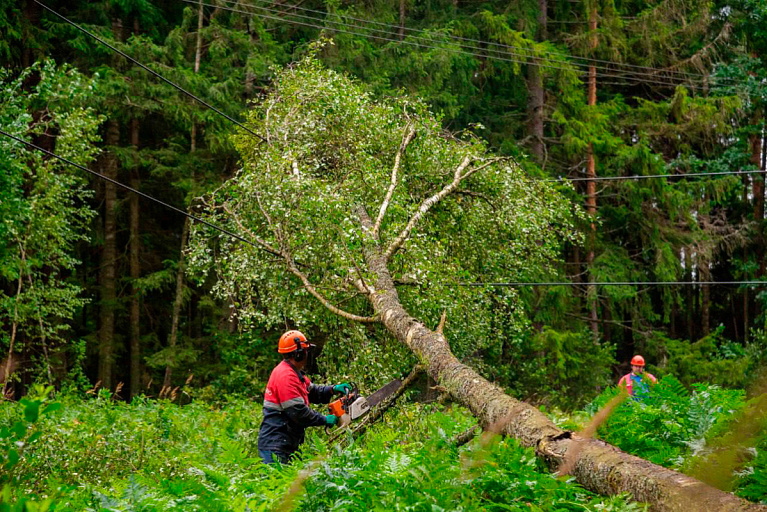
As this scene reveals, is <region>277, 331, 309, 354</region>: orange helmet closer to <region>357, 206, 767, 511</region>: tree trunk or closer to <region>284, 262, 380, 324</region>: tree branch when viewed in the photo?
<region>357, 206, 767, 511</region>: tree trunk

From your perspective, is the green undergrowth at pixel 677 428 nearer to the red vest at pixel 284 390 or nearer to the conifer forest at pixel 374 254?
the conifer forest at pixel 374 254

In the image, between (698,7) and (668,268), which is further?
(698,7)

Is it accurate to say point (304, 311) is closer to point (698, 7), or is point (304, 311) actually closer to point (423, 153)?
point (423, 153)

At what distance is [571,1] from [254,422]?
1992 cm

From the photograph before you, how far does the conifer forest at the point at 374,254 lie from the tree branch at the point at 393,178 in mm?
56

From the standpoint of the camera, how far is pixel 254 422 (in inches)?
448

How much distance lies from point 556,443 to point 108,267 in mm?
19399

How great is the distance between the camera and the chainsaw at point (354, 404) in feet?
22.1

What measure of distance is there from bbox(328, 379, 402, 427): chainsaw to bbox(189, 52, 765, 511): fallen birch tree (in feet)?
1.78

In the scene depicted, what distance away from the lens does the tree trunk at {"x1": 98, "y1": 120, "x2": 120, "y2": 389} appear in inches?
820

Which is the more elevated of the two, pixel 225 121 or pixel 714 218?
pixel 225 121

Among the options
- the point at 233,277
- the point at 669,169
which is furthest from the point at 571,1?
the point at 233,277

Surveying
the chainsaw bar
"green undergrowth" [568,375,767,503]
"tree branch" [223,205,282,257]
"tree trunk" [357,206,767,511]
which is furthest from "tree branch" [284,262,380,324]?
"green undergrowth" [568,375,767,503]

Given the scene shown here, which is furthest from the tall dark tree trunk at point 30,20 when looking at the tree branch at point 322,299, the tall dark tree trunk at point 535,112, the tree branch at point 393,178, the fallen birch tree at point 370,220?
the tall dark tree trunk at point 535,112
